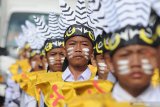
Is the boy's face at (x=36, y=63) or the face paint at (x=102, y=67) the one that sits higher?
the face paint at (x=102, y=67)

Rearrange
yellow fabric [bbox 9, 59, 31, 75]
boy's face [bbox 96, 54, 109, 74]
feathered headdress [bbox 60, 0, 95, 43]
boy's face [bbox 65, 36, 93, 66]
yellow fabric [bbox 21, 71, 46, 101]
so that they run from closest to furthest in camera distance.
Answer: boy's face [bbox 96, 54, 109, 74] < boy's face [bbox 65, 36, 93, 66] < feathered headdress [bbox 60, 0, 95, 43] < yellow fabric [bbox 21, 71, 46, 101] < yellow fabric [bbox 9, 59, 31, 75]

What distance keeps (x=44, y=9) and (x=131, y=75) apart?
15856 mm

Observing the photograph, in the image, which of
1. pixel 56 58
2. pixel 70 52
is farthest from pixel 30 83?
pixel 70 52

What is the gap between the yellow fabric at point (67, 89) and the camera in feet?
22.8

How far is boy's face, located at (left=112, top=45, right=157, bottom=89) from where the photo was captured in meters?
5.79

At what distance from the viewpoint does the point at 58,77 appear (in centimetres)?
910

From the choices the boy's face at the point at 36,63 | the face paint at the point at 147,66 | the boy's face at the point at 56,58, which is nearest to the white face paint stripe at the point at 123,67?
the face paint at the point at 147,66

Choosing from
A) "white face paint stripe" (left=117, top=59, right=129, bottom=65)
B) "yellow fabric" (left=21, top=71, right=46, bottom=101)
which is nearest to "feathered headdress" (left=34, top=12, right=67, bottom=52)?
"yellow fabric" (left=21, top=71, right=46, bottom=101)

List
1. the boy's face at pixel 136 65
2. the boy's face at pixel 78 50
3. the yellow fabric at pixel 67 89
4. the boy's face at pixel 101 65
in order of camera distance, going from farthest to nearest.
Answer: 1. the boy's face at pixel 78 50
2. the boy's face at pixel 101 65
3. the yellow fabric at pixel 67 89
4. the boy's face at pixel 136 65

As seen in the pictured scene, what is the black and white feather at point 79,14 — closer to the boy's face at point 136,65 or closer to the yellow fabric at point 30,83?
the yellow fabric at point 30,83

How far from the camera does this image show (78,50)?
841cm

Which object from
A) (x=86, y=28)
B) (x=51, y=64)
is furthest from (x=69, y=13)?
(x=51, y=64)

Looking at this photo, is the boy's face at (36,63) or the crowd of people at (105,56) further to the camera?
the boy's face at (36,63)

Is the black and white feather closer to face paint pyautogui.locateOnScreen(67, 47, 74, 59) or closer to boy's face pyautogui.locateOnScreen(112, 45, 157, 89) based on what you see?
face paint pyautogui.locateOnScreen(67, 47, 74, 59)
